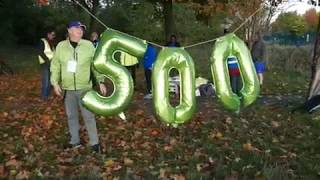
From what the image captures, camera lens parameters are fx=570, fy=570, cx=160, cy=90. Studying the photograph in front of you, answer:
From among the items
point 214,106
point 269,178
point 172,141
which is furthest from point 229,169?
point 214,106

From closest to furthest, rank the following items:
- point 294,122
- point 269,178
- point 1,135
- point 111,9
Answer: point 269,178, point 1,135, point 294,122, point 111,9

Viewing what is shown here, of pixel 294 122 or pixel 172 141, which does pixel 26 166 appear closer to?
pixel 172 141

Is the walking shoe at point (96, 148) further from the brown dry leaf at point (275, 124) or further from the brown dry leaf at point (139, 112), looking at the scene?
the brown dry leaf at point (275, 124)

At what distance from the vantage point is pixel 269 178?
6664mm

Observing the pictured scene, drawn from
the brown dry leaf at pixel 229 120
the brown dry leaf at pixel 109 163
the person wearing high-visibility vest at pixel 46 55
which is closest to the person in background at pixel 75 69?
the brown dry leaf at pixel 109 163

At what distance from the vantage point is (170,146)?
325 inches

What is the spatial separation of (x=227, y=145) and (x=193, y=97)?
1.71 metres

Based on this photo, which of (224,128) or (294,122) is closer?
(224,128)

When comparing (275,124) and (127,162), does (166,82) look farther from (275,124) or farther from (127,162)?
(275,124)

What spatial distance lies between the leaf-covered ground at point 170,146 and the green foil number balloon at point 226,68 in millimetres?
885

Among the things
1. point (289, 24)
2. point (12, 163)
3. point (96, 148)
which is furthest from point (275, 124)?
point (289, 24)


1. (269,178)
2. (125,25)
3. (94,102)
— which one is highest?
(125,25)

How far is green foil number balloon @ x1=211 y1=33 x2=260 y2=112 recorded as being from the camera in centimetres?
682

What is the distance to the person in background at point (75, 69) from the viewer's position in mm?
7645
